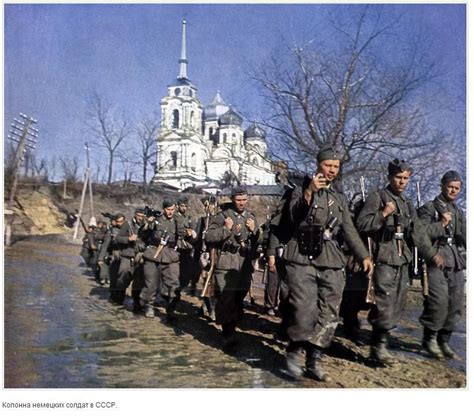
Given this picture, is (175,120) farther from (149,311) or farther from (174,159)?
(149,311)

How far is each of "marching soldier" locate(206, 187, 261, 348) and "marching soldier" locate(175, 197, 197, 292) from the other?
0.70 metres

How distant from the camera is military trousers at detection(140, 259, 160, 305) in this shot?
530 centimetres

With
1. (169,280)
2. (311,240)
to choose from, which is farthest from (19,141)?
(311,240)

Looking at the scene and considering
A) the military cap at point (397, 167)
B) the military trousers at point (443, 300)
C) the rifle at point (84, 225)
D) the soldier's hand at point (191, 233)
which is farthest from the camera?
the soldier's hand at point (191, 233)

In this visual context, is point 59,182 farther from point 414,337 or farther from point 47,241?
point 414,337

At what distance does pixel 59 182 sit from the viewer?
4598 millimetres

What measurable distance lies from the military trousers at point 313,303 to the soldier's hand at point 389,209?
695 mm

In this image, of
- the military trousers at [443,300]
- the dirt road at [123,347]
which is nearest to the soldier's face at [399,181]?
the military trousers at [443,300]

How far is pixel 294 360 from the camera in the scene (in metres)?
3.85

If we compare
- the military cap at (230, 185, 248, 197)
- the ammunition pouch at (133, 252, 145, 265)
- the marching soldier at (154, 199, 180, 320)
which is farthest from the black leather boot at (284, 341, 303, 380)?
the ammunition pouch at (133, 252, 145, 265)

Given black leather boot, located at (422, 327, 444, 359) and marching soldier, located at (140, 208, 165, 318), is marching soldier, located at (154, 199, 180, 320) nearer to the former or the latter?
marching soldier, located at (140, 208, 165, 318)

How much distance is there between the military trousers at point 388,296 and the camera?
409 cm

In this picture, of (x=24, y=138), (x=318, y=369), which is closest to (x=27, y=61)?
(x=24, y=138)

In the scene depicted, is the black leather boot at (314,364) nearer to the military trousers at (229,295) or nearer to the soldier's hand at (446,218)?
the military trousers at (229,295)
